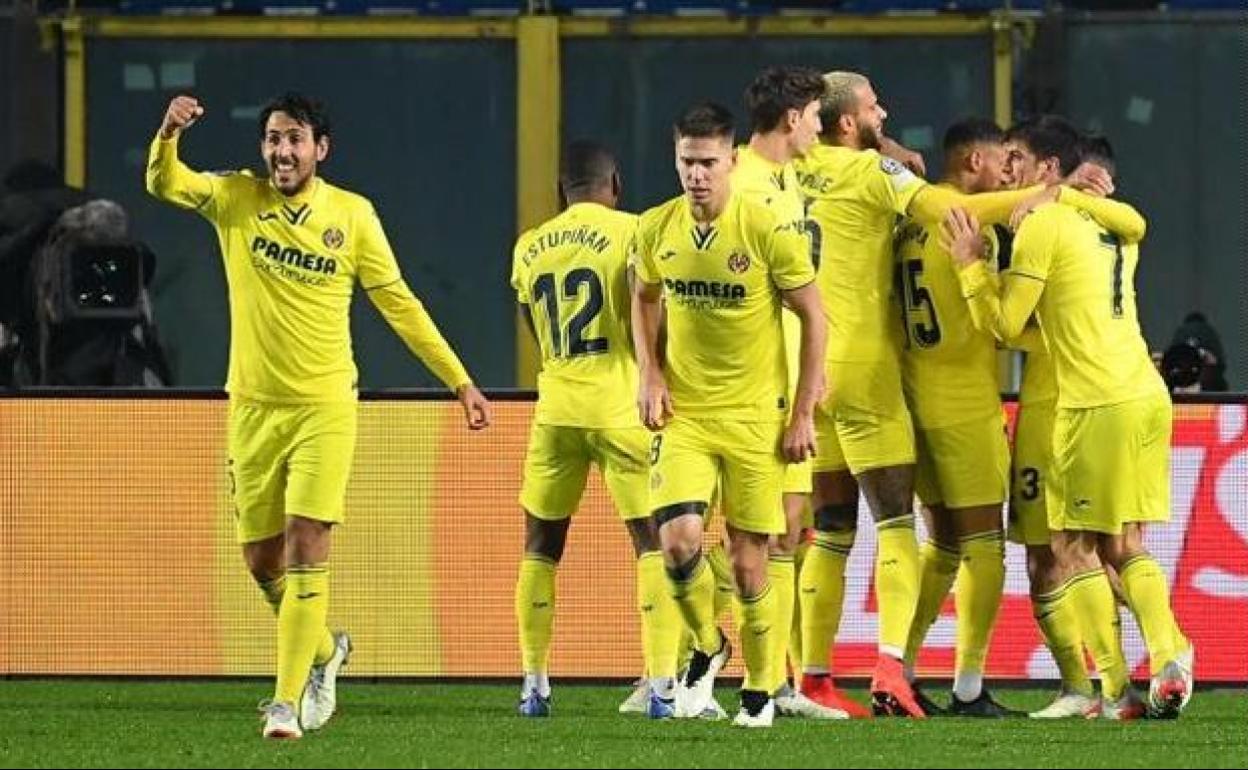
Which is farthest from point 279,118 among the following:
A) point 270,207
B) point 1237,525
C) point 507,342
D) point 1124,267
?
point 507,342

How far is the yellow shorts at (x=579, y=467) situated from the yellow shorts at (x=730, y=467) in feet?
3.28

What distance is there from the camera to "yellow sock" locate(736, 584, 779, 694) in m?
12.7

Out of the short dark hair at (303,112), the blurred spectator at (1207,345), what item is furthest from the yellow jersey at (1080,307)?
the blurred spectator at (1207,345)

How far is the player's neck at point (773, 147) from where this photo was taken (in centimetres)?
1323

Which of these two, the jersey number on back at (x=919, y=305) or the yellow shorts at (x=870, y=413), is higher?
the jersey number on back at (x=919, y=305)

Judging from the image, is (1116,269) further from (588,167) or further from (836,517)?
(588,167)

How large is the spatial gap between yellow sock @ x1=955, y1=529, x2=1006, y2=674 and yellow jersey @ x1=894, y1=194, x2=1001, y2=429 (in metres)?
0.51

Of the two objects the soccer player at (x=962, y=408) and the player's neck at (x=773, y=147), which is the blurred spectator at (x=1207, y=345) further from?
the player's neck at (x=773, y=147)

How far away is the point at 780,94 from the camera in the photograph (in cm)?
1316

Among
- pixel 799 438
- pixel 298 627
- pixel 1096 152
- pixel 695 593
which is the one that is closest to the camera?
pixel 298 627

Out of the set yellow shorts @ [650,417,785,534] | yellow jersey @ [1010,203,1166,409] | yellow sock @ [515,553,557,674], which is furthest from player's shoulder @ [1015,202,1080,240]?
yellow sock @ [515,553,557,674]

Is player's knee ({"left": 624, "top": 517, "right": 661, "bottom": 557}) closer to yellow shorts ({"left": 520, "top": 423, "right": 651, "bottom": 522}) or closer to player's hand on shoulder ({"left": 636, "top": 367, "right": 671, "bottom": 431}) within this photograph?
yellow shorts ({"left": 520, "top": 423, "right": 651, "bottom": 522})

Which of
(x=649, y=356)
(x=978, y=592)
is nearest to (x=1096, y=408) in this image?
(x=978, y=592)

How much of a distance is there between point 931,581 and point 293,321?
287 cm
